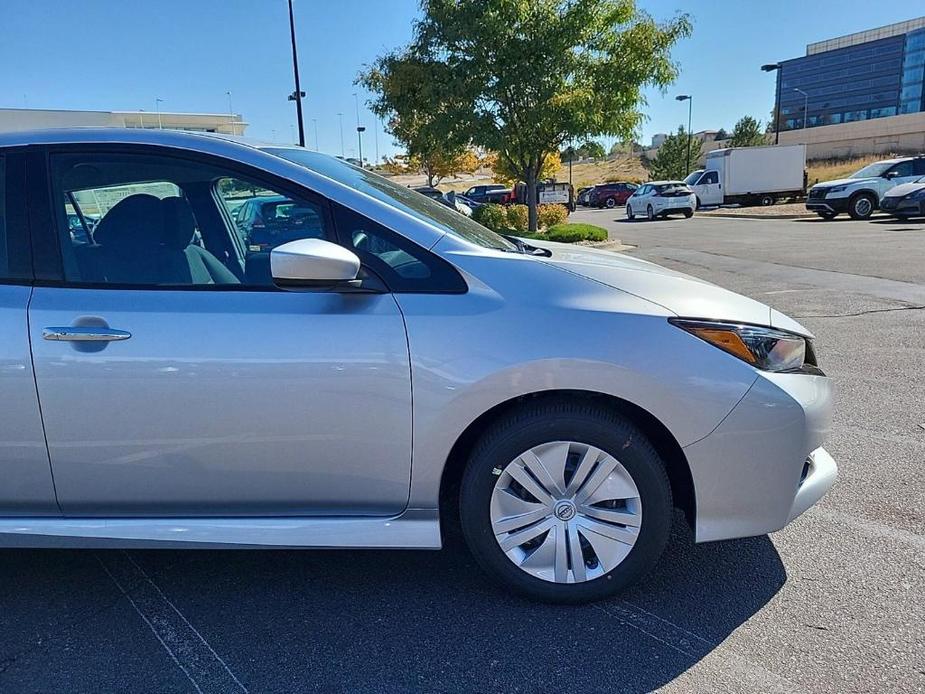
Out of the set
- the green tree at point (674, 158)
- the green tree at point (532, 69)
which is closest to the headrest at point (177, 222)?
the green tree at point (532, 69)

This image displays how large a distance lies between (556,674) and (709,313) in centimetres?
138

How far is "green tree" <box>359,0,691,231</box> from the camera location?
45.1 feet

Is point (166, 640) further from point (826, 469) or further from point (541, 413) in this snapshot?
point (826, 469)

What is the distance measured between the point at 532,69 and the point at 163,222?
41.6ft

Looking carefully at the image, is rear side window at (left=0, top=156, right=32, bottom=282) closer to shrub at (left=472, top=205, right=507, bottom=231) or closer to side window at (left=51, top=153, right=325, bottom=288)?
side window at (left=51, top=153, right=325, bottom=288)

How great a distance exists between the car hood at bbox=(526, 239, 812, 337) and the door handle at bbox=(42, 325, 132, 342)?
1579mm

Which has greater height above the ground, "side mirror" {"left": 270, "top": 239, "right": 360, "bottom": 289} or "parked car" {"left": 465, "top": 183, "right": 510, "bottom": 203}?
"parked car" {"left": 465, "top": 183, "right": 510, "bottom": 203}

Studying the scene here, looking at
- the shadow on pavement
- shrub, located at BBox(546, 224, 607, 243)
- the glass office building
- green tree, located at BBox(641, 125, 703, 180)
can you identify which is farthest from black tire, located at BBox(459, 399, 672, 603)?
the glass office building

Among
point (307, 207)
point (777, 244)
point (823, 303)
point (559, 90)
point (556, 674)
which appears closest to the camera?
point (556, 674)

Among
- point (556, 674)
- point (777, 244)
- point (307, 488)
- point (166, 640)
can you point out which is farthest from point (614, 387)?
point (777, 244)

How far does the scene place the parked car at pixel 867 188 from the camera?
2173 cm

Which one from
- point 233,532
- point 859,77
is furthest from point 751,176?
point 859,77

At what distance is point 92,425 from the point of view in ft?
8.19

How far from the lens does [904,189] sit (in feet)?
64.6
